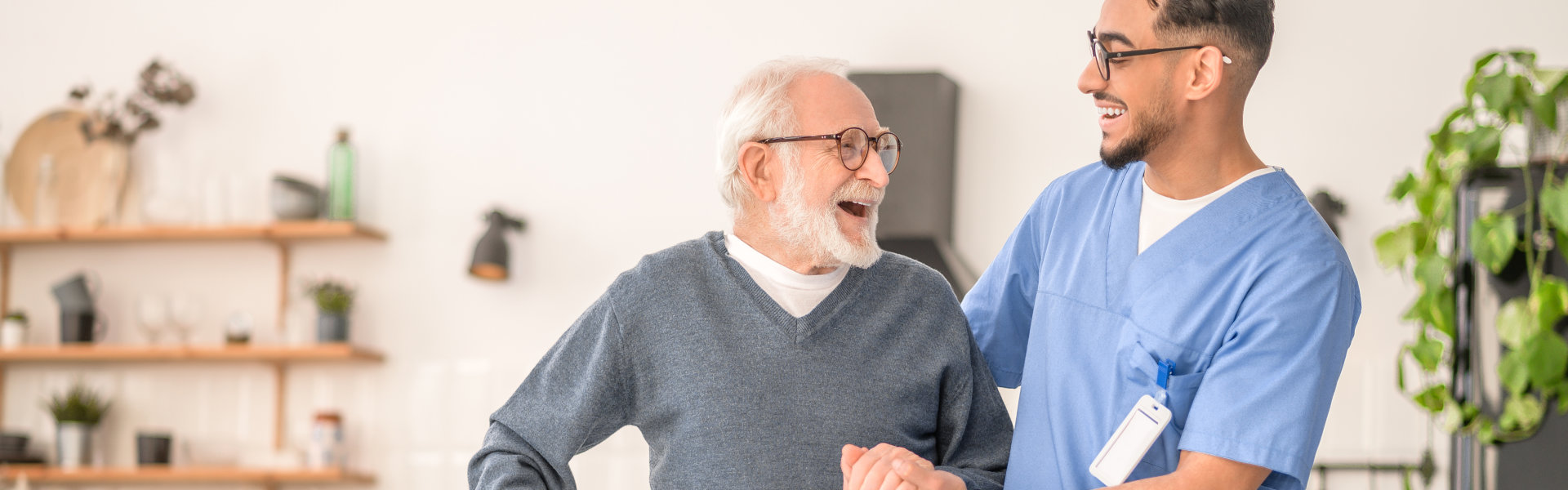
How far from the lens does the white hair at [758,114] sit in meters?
1.62

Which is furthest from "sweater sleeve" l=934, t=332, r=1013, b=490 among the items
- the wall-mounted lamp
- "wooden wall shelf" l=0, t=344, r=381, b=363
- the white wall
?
"wooden wall shelf" l=0, t=344, r=381, b=363

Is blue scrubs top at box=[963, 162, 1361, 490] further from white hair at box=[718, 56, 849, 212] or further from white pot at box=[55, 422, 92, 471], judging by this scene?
white pot at box=[55, 422, 92, 471]

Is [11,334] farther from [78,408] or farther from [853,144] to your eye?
[853,144]

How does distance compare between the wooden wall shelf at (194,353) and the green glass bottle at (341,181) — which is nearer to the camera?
the wooden wall shelf at (194,353)

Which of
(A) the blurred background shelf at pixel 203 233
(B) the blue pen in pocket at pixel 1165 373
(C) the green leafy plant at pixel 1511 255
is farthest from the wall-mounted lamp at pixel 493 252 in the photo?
(B) the blue pen in pocket at pixel 1165 373

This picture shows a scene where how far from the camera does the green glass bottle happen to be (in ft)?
14.8

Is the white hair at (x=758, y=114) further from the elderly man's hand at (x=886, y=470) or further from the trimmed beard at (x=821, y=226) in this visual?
the elderly man's hand at (x=886, y=470)

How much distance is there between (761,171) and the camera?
5.40 feet

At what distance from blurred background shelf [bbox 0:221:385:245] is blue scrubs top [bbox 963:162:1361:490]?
128 inches

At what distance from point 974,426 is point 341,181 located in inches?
134

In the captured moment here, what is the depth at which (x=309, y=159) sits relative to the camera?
15.3ft

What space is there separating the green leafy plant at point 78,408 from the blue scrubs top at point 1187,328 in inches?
154

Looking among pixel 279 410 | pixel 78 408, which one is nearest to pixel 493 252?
pixel 279 410

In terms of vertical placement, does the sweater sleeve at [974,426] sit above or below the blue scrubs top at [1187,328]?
below
